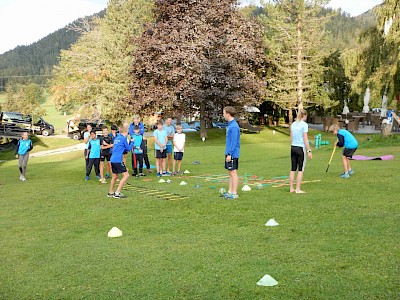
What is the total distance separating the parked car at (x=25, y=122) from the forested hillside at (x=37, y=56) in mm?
114534

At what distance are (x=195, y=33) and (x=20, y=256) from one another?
29809mm

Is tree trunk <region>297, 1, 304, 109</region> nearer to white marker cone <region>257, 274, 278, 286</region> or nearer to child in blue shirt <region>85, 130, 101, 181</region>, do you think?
child in blue shirt <region>85, 130, 101, 181</region>

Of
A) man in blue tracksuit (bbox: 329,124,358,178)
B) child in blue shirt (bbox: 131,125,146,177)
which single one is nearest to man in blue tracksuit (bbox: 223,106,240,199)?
man in blue tracksuit (bbox: 329,124,358,178)

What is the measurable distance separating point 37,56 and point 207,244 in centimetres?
18249

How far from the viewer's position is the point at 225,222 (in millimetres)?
8352

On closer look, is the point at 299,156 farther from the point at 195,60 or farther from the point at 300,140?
the point at 195,60

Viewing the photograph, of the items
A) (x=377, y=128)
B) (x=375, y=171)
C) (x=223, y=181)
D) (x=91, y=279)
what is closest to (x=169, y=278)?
(x=91, y=279)

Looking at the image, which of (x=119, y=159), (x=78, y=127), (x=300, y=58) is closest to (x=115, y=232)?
(x=119, y=159)

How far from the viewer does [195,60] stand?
33594 mm

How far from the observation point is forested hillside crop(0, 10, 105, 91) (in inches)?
6383

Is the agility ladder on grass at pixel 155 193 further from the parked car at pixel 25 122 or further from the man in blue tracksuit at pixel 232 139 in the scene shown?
the parked car at pixel 25 122

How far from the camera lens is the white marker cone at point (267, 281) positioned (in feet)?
17.3

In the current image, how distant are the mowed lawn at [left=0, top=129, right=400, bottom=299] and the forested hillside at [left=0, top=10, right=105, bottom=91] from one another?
15513cm

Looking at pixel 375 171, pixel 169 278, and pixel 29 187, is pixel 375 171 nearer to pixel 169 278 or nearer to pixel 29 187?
pixel 169 278
